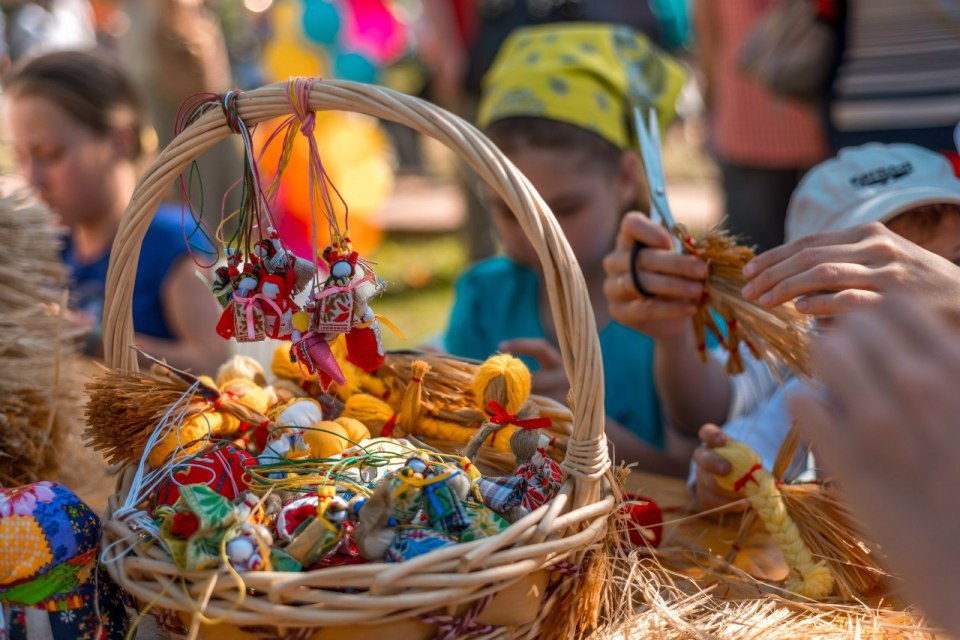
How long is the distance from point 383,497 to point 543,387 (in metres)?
0.61

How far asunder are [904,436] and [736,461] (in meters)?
0.53

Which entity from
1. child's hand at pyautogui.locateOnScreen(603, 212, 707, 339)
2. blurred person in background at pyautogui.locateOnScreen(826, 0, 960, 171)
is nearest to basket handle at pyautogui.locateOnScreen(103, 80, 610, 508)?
child's hand at pyautogui.locateOnScreen(603, 212, 707, 339)

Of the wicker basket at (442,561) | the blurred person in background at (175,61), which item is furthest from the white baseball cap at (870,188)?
the blurred person in background at (175,61)

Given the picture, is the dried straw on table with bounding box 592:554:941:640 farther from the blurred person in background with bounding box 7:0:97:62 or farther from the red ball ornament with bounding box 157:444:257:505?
the blurred person in background with bounding box 7:0:97:62

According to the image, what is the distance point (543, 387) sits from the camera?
4.20 ft

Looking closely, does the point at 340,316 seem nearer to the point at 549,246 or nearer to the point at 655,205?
the point at 549,246

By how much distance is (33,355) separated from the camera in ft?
3.34

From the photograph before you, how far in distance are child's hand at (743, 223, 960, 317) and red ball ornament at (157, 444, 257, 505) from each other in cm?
53

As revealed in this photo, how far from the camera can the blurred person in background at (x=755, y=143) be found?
2195 millimetres

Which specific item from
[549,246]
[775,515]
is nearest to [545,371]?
[775,515]

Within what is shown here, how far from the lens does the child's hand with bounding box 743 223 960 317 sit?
816mm

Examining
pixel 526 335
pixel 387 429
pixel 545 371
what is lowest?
pixel 526 335

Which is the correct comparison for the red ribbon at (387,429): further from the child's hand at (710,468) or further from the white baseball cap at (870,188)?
the white baseball cap at (870,188)

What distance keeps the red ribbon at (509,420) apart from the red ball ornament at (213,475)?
24cm
